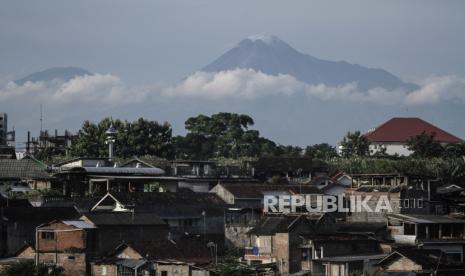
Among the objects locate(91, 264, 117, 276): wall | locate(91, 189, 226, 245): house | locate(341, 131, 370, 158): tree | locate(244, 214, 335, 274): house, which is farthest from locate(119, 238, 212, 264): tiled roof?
locate(341, 131, 370, 158): tree

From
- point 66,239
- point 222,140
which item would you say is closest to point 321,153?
point 222,140

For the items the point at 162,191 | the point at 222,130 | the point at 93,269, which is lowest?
the point at 93,269

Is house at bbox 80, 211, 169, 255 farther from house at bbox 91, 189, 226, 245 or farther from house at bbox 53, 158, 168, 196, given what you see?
house at bbox 53, 158, 168, 196

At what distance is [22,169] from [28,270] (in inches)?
816

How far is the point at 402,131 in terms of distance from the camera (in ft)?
365

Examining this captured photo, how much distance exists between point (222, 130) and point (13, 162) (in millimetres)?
36446

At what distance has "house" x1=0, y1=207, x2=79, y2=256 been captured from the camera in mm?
48875

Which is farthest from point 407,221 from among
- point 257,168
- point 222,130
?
point 222,130

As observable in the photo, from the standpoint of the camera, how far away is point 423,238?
159ft

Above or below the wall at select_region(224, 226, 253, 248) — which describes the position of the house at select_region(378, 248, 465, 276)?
below

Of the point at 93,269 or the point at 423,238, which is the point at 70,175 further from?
the point at 423,238

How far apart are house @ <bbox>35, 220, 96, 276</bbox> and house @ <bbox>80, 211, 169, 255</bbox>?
416 mm

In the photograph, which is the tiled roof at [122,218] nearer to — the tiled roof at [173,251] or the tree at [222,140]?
the tiled roof at [173,251]

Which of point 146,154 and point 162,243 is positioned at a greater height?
point 146,154
